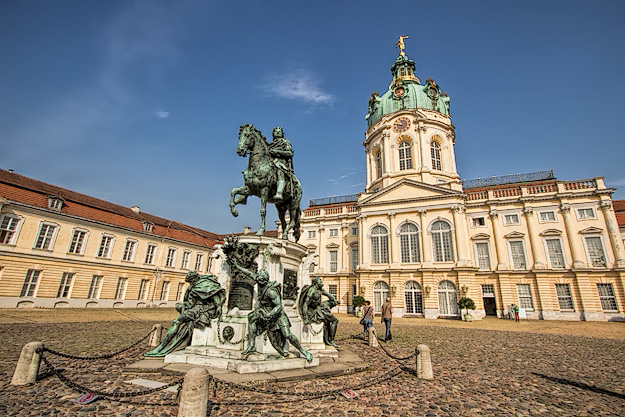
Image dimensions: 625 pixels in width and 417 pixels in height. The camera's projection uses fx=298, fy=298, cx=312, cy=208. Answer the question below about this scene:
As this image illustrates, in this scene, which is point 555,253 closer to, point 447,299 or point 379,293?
point 447,299

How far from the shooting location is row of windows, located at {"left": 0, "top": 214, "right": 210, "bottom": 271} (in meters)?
21.5

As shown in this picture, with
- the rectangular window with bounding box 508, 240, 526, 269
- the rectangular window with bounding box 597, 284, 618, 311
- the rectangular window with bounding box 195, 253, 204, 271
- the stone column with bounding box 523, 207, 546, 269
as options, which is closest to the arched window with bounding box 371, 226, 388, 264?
the rectangular window with bounding box 508, 240, 526, 269

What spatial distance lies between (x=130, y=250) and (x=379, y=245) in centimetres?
2480

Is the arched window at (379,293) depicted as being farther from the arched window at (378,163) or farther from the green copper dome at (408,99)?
the green copper dome at (408,99)

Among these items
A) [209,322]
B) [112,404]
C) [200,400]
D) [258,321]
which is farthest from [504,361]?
[112,404]

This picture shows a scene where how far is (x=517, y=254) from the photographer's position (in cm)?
2823

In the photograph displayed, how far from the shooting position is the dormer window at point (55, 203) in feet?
78.0

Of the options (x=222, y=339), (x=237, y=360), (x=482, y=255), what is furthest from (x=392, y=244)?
(x=237, y=360)

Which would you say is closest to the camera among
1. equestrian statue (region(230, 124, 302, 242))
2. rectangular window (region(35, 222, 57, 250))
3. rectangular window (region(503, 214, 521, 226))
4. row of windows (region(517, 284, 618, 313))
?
equestrian statue (region(230, 124, 302, 242))

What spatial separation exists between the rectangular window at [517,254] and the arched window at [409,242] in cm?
898

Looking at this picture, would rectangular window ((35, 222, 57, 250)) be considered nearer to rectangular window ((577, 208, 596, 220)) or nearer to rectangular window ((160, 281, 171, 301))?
rectangular window ((160, 281, 171, 301))

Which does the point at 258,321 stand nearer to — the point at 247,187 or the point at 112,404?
the point at 112,404

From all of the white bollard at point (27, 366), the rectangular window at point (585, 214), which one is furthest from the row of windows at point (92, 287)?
the rectangular window at point (585, 214)

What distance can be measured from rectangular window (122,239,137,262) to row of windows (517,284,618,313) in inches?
1456
